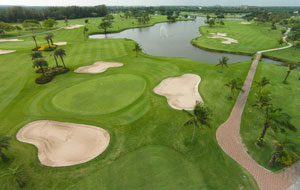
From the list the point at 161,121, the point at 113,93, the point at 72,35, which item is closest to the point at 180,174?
the point at 161,121

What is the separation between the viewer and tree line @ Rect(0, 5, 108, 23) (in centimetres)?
13888

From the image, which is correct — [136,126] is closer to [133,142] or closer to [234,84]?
[133,142]

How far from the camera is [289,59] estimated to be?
183ft

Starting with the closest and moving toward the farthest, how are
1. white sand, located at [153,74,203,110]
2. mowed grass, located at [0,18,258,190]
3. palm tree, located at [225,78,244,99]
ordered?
1. mowed grass, located at [0,18,258,190]
2. palm tree, located at [225,78,244,99]
3. white sand, located at [153,74,203,110]

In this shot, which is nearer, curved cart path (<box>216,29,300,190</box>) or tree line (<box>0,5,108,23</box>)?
curved cart path (<box>216,29,300,190</box>)

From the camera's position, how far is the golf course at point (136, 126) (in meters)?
17.6

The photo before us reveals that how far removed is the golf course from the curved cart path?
481 mm

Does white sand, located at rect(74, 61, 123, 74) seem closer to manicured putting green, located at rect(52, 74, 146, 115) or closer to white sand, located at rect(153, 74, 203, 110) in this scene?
manicured putting green, located at rect(52, 74, 146, 115)

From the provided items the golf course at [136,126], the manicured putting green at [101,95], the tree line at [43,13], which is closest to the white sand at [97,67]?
the golf course at [136,126]

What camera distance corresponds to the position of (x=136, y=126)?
2512 cm

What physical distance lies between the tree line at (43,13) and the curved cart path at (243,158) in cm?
17713

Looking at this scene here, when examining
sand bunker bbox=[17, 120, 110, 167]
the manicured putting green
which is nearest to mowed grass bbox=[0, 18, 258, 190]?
the manicured putting green

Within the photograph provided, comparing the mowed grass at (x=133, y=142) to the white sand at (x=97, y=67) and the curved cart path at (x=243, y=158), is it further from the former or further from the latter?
the white sand at (x=97, y=67)

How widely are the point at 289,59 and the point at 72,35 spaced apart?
11047cm
